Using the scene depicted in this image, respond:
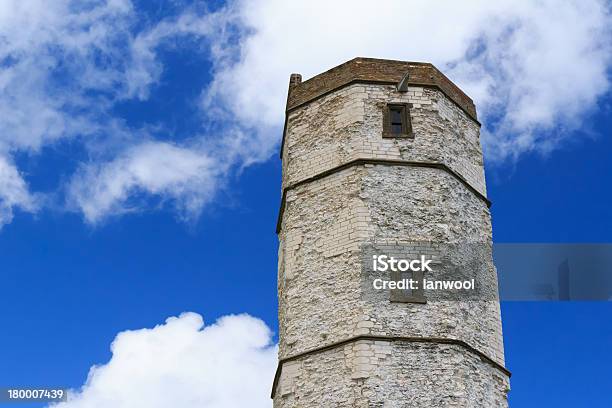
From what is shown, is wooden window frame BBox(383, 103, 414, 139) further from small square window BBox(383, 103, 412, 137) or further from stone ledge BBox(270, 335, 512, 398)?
stone ledge BBox(270, 335, 512, 398)

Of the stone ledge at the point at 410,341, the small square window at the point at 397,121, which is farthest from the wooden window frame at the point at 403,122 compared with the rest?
the stone ledge at the point at 410,341

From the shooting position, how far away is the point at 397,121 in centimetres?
1858

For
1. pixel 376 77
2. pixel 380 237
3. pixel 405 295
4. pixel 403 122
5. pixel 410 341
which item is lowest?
pixel 410 341

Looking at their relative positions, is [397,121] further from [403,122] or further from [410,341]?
[410,341]

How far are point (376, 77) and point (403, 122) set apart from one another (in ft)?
3.72

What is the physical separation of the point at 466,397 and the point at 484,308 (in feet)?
6.36

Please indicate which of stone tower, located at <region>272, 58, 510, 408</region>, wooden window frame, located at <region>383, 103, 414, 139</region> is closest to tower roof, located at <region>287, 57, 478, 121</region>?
stone tower, located at <region>272, 58, 510, 408</region>

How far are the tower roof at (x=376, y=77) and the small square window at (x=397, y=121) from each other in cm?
58

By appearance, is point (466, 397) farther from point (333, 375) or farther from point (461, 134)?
point (461, 134)

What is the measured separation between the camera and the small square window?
18.4 m

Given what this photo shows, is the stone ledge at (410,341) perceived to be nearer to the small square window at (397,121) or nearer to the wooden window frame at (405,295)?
the wooden window frame at (405,295)

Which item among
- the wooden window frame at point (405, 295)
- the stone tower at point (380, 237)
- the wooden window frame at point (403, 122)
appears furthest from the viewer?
the wooden window frame at point (403, 122)

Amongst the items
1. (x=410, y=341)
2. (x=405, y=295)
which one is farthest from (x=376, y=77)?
(x=410, y=341)

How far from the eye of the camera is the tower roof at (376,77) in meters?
19.0
